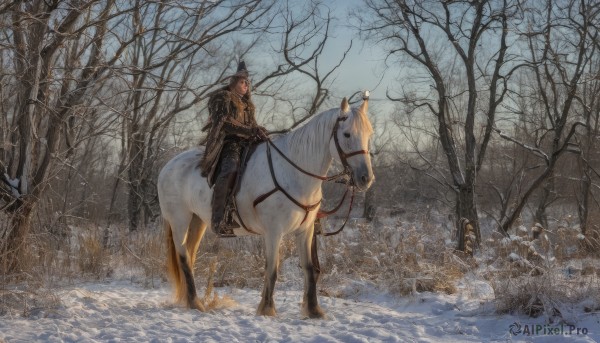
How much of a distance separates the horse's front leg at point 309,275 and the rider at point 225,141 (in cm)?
76

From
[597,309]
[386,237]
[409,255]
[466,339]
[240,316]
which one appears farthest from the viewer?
[386,237]

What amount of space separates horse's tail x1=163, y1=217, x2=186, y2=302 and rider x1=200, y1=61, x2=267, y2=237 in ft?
3.34

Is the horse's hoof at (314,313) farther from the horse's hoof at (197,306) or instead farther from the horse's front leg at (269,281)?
the horse's hoof at (197,306)

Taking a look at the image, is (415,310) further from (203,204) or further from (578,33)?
(578,33)

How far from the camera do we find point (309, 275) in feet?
18.9

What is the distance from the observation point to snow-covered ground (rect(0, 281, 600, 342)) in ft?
15.4

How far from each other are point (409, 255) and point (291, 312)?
95.3 inches

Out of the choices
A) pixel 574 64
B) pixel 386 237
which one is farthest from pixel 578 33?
pixel 386 237

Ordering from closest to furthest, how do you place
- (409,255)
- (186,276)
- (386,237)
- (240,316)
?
1. (240,316)
2. (186,276)
3. (409,255)
4. (386,237)

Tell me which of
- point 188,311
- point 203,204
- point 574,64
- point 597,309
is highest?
point 574,64

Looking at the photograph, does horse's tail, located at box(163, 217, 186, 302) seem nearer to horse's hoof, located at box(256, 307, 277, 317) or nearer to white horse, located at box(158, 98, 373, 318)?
white horse, located at box(158, 98, 373, 318)

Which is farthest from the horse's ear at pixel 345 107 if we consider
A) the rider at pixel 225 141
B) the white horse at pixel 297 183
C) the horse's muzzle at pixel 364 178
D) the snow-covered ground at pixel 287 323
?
the snow-covered ground at pixel 287 323

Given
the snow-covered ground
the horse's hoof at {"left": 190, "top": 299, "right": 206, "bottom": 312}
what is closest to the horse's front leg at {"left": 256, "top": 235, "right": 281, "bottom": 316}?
the snow-covered ground

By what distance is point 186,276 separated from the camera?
646 centimetres
